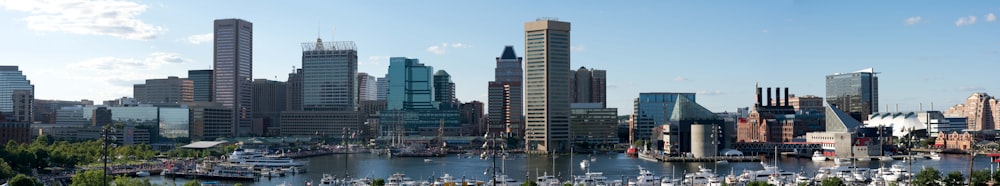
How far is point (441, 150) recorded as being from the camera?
133m

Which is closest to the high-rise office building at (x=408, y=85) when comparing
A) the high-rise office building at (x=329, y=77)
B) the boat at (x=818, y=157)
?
the high-rise office building at (x=329, y=77)

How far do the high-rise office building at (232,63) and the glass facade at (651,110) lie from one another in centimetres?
7547

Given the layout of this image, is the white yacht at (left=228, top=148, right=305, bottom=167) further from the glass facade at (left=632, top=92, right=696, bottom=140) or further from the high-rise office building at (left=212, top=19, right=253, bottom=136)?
the high-rise office building at (left=212, top=19, right=253, bottom=136)

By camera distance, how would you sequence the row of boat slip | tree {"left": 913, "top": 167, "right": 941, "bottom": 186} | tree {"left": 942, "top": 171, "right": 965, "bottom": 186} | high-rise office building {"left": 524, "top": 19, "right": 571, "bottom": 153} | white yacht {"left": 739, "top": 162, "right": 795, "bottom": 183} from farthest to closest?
high-rise office building {"left": 524, "top": 19, "right": 571, "bottom": 153} → white yacht {"left": 739, "top": 162, "right": 795, "bottom": 183} → the row of boat slip → tree {"left": 942, "top": 171, "right": 965, "bottom": 186} → tree {"left": 913, "top": 167, "right": 941, "bottom": 186}

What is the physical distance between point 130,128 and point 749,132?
9147 cm

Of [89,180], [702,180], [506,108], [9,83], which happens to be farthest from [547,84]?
[9,83]

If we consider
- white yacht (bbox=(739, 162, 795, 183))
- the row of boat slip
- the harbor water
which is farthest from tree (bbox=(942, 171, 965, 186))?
the harbor water

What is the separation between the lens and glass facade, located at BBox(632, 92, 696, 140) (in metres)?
168

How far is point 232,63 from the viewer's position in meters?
191

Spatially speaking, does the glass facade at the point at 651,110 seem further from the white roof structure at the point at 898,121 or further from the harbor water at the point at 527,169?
the harbor water at the point at 527,169

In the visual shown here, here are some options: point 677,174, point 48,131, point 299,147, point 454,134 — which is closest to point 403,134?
point 454,134

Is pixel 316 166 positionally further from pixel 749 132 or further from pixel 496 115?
pixel 496 115

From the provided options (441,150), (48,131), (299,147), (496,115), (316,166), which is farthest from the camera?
(496,115)

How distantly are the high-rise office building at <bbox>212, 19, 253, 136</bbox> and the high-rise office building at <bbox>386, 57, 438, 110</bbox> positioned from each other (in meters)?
29.5
